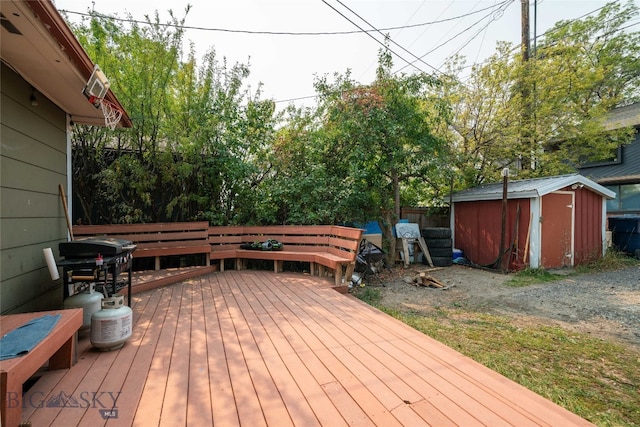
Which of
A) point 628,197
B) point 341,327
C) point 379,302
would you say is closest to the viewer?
point 341,327

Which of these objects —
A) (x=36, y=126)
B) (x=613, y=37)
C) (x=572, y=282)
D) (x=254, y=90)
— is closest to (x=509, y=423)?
(x=36, y=126)

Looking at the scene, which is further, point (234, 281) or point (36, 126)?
point (234, 281)

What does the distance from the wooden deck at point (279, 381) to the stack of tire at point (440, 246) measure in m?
5.03

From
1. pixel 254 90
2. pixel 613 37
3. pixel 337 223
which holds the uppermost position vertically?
pixel 613 37

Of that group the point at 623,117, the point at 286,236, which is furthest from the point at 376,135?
the point at 623,117

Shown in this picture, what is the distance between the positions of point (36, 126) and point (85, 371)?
2270 mm

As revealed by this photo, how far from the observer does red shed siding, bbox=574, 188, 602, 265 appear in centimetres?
745

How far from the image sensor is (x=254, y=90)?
6.41 meters

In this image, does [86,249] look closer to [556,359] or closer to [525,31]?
[556,359]

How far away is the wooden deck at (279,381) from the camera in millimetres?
1509

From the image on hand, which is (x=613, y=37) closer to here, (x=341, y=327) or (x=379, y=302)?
(x=379, y=302)

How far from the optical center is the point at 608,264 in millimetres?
7199

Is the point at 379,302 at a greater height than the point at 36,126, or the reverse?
the point at 36,126

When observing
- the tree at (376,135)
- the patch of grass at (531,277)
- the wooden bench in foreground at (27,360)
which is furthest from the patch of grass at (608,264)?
the wooden bench in foreground at (27,360)
